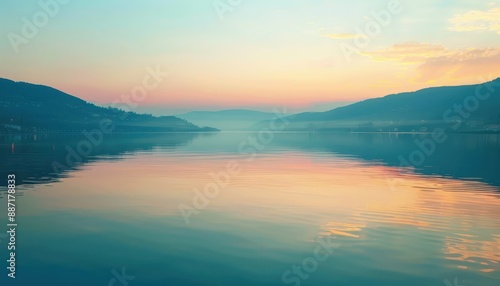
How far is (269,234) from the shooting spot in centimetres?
2306

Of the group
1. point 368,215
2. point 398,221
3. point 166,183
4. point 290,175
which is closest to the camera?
point 398,221

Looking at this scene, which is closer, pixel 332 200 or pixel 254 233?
pixel 254 233

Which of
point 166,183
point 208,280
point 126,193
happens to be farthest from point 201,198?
point 208,280

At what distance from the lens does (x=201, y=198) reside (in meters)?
35.3

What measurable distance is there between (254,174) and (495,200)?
26.1 metres

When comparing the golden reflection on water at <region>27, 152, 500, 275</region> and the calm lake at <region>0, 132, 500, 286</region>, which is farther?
the golden reflection on water at <region>27, 152, 500, 275</region>

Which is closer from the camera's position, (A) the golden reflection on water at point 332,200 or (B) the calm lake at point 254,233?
(B) the calm lake at point 254,233

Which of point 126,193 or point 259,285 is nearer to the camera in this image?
point 259,285

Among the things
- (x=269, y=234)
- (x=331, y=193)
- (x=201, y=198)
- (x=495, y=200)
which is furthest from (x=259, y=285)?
(x=495, y=200)

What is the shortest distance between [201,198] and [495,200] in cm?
2257

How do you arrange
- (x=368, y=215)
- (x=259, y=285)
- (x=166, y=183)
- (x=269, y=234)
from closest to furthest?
(x=259, y=285), (x=269, y=234), (x=368, y=215), (x=166, y=183)

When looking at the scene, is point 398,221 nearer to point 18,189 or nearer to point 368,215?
point 368,215

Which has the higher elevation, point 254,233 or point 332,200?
point 332,200

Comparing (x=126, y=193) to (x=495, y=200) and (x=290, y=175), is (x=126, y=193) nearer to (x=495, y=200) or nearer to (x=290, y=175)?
(x=290, y=175)
